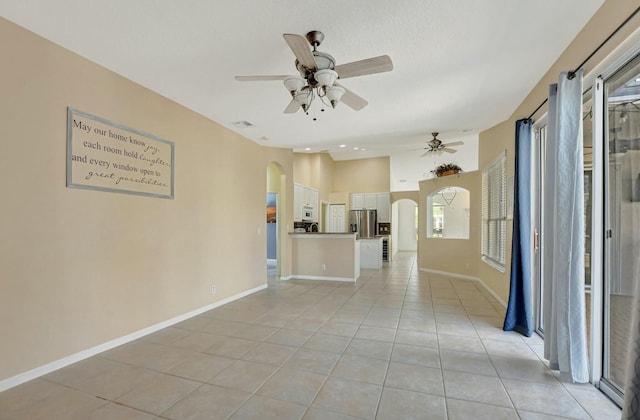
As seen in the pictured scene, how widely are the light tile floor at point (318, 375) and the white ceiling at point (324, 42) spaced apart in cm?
276

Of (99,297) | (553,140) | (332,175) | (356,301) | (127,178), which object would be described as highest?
(332,175)

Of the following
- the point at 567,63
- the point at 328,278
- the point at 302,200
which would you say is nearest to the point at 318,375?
the point at 567,63

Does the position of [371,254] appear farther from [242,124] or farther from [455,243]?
[242,124]

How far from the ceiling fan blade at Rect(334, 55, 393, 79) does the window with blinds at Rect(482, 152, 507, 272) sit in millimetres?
3292

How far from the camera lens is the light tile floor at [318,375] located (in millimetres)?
1978

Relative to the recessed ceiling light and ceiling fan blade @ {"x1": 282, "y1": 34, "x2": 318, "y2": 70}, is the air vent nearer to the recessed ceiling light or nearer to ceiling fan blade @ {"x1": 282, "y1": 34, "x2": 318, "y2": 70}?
the recessed ceiling light

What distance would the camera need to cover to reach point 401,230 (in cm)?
1466

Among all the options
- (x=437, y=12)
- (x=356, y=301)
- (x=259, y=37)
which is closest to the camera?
(x=437, y=12)

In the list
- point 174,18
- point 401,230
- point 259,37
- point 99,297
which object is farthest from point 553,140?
point 401,230

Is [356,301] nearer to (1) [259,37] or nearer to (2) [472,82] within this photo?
(2) [472,82]

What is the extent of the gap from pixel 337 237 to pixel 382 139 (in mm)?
2259

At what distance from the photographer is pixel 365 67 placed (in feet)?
7.63

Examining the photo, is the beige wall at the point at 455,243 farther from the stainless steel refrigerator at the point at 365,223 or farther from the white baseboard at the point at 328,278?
the white baseboard at the point at 328,278

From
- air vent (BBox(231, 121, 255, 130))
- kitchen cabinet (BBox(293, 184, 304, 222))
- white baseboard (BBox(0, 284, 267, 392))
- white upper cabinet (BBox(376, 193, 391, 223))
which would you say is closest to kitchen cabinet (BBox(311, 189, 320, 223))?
kitchen cabinet (BBox(293, 184, 304, 222))
